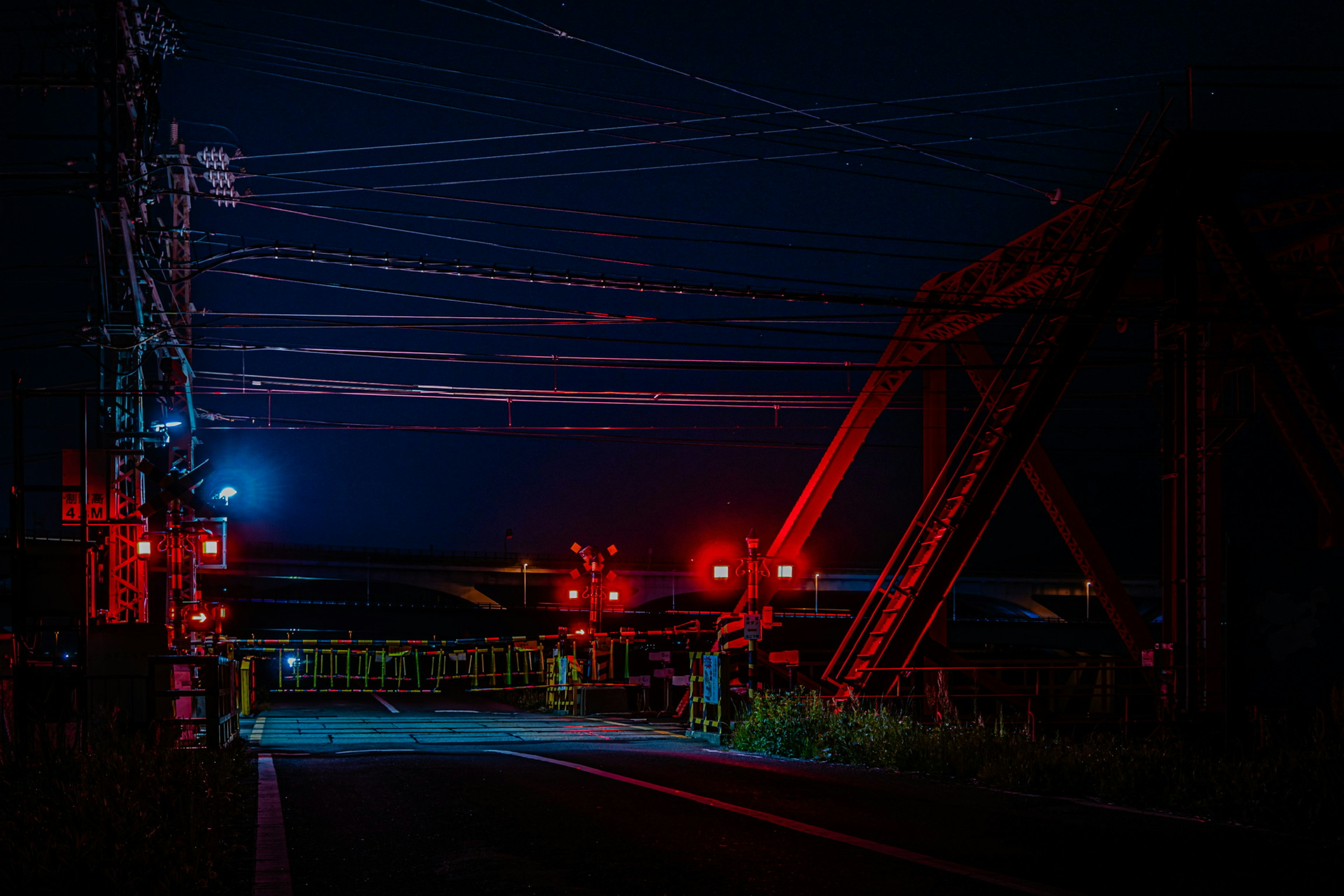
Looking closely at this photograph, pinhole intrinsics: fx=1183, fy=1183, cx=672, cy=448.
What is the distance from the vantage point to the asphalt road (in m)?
7.18

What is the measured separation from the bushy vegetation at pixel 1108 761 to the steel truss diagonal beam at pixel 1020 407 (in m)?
3.93

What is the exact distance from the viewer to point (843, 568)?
7581cm

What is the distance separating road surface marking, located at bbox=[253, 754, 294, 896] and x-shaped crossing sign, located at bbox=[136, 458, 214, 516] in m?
11.9

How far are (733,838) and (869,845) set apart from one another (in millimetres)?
1007

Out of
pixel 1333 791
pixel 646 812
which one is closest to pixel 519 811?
pixel 646 812

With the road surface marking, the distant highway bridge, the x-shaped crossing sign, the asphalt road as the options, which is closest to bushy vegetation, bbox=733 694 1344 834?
the asphalt road

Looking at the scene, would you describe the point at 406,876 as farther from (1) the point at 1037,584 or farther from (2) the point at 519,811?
(1) the point at 1037,584

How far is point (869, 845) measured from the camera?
8312 mm

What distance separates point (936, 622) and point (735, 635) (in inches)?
213

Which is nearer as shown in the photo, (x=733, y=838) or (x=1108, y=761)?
(x=733, y=838)

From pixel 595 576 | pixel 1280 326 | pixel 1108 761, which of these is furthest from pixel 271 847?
pixel 595 576

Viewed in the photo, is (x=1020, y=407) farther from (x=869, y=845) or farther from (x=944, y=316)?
(x=869, y=845)

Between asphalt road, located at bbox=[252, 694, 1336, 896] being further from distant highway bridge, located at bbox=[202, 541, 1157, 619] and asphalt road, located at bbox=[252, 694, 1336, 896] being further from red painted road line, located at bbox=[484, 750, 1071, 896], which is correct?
distant highway bridge, located at bbox=[202, 541, 1157, 619]

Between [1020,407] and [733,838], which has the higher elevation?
[1020,407]
